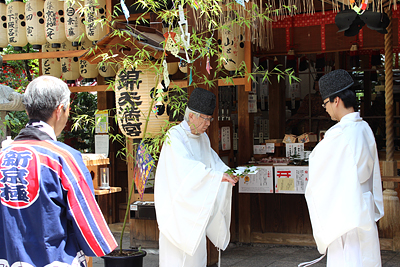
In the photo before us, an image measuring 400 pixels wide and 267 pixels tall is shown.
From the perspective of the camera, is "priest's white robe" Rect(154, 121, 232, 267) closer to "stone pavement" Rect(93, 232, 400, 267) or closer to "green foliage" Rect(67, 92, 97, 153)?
"stone pavement" Rect(93, 232, 400, 267)

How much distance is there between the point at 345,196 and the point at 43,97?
97.6 inches

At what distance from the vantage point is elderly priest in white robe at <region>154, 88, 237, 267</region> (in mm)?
4242

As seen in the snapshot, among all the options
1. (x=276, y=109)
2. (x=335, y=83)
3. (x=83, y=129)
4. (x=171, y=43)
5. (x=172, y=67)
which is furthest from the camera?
(x=276, y=109)

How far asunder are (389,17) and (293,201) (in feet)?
10.1

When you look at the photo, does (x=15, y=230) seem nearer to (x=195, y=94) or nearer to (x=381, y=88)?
(x=195, y=94)

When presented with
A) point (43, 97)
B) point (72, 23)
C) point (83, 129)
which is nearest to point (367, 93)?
point (83, 129)

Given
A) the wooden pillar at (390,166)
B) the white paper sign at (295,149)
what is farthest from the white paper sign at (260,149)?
the wooden pillar at (390,166)

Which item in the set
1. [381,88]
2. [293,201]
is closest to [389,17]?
[293,201]

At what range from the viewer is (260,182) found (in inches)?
264

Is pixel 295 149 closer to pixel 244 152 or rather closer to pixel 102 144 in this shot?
pixel 244 152

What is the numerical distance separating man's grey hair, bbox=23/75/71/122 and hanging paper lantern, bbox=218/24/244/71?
3.97m

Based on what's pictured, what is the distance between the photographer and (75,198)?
7.39ft

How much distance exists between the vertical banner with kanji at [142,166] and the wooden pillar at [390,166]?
3.33 meters

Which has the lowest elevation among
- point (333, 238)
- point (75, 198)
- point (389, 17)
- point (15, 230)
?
point (333, 238)
